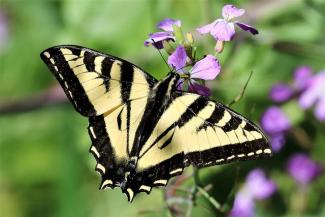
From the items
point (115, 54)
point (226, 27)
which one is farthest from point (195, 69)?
point (115, 54)

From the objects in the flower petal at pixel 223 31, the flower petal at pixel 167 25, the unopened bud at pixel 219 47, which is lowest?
the unopened bud at pixel 219 47

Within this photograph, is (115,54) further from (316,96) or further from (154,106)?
(154,106)

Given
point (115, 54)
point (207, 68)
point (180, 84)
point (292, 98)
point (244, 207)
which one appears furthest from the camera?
point (115, 54)

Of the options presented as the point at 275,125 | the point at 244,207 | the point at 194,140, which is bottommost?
the point at 244,207

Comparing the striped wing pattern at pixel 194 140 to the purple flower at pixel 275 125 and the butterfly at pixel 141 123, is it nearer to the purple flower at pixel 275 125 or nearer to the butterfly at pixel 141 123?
the butterfly at pixel 141 123

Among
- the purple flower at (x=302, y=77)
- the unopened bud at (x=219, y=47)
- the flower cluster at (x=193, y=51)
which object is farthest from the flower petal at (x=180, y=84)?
the purple flower at (x=302, y=77)

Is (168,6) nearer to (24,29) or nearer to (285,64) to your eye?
(285,64)

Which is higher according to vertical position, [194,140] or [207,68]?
[207,68]
